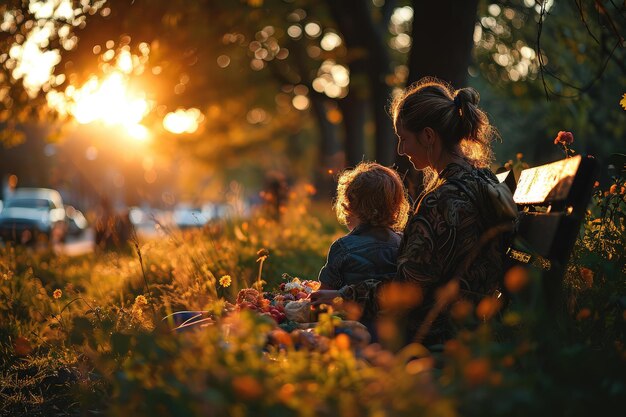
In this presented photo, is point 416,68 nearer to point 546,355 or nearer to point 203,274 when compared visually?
point 203,274

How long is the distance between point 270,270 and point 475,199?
149 inches

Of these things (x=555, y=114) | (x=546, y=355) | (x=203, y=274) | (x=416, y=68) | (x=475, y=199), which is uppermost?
(x=555, y=114)

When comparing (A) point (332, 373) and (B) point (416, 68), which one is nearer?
(A) point (332, 373)

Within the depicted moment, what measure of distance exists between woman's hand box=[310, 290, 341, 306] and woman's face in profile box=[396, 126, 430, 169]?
30.7 inches

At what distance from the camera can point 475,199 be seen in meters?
3.70

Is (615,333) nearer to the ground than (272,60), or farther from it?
nearer to the ground

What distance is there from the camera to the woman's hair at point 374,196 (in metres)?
4.09

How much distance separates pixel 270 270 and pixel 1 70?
13.1 ft

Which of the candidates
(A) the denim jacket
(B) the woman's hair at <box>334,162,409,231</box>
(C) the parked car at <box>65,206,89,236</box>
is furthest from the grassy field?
(C) the parked car at <box>65,206,89,236</box>

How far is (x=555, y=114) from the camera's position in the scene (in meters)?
12.9

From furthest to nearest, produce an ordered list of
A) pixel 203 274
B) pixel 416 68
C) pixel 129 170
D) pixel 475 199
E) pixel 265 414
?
1. pixel 129 170
2. pixel 416 68
3. pixel 203 274
4. pixel 475 199
5. pixel 265 414

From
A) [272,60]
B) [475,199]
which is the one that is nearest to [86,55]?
[475,199]

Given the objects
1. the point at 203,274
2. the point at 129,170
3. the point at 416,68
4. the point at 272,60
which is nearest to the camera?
the point at 203,274

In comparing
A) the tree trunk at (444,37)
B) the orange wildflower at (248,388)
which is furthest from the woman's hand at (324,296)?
the tree trunk at (444,37)
